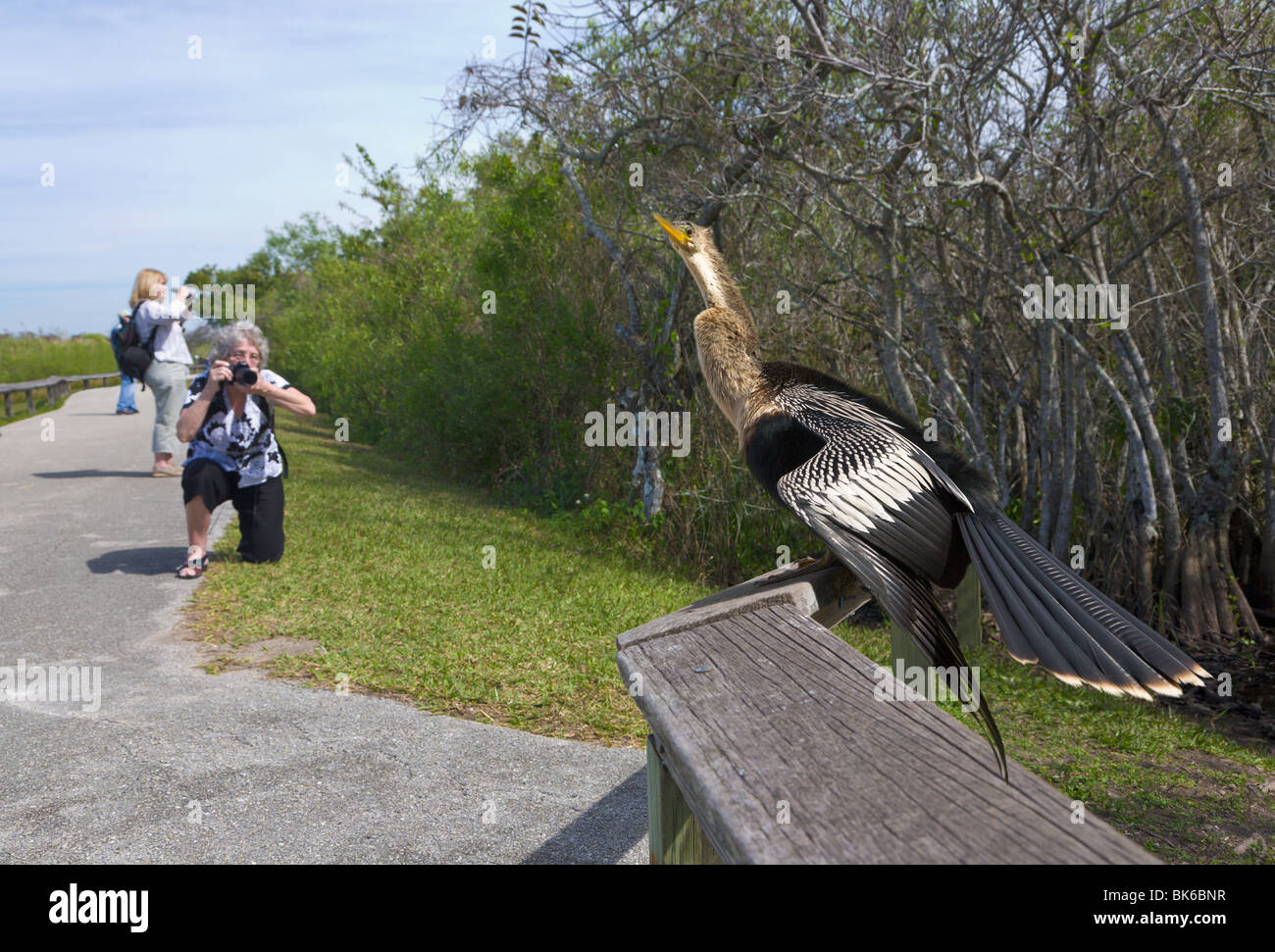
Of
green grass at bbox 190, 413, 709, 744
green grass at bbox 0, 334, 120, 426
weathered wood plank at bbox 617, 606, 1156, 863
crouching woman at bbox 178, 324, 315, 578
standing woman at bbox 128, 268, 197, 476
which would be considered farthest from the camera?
green grass at bbox 0, 334, 120, 426

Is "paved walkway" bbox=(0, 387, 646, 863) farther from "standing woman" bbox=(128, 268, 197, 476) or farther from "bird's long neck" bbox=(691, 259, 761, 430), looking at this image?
"standing woman" bbox=(128, 268, 197, 476)

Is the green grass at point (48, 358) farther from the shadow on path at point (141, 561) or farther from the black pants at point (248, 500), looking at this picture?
the black pants at point (248, 500)

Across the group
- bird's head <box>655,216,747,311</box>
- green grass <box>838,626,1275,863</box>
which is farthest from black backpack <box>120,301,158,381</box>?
green grass <box>838,626,1275,863</box>

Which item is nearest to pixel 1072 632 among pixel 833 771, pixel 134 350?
pixel 833 771

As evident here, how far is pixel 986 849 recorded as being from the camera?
3.52ft

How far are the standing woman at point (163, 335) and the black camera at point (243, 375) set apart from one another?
397 cm

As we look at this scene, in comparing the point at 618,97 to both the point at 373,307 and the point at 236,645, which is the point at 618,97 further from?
the point at 373,307

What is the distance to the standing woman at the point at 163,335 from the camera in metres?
9.74

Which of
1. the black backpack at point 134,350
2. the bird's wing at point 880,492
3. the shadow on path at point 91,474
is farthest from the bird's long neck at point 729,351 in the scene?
the shadow on path at point 91,474

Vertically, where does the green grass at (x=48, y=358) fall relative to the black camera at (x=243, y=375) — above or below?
above

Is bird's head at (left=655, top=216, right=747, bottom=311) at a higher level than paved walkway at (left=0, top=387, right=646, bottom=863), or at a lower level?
higher

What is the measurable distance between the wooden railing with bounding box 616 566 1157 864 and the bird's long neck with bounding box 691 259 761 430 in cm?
169

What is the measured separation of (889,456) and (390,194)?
18.5 metres

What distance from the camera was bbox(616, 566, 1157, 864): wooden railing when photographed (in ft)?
3.60
